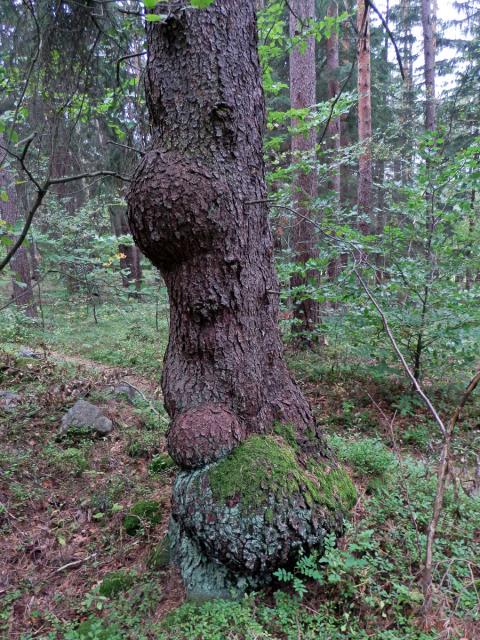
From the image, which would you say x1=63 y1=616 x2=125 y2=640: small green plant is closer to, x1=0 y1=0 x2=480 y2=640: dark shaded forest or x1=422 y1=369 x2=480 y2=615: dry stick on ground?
x1=0 y1=0 x2=480 y2=640: dark shaded forest

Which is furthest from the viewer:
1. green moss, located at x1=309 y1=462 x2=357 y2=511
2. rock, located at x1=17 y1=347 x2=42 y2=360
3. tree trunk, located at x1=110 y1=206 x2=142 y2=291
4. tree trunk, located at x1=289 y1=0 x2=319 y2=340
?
tree trunk, located at x1=110 y1=206 x2=142 y2=291

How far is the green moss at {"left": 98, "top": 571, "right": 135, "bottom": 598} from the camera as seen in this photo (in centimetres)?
243

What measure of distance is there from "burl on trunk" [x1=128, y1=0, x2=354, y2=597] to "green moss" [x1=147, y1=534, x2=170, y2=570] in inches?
4.2

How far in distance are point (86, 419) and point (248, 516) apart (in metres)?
3.06

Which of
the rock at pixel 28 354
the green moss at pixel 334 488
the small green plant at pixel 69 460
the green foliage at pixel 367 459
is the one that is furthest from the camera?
the rock at pixel 28 354

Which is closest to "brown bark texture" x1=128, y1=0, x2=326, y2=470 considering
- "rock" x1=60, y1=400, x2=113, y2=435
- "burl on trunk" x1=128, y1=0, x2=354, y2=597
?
"burl on trunk" x1=128, y1=0, x2=354, y2=597

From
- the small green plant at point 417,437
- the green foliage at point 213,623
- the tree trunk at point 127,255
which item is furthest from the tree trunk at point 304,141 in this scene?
the tree trunk at point 127,255

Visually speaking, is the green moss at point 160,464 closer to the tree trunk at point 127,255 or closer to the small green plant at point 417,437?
the small green plant at point 417,437

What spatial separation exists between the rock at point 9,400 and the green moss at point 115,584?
2897 mm

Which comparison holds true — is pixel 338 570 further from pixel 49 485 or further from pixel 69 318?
pixel 69 318

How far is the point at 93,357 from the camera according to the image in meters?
7.82

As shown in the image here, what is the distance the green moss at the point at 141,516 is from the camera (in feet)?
10.0

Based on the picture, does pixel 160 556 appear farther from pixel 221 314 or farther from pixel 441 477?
pixel 441 477

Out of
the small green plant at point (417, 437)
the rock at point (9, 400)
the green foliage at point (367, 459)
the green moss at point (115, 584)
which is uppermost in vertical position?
the rock at point (9, 400)
